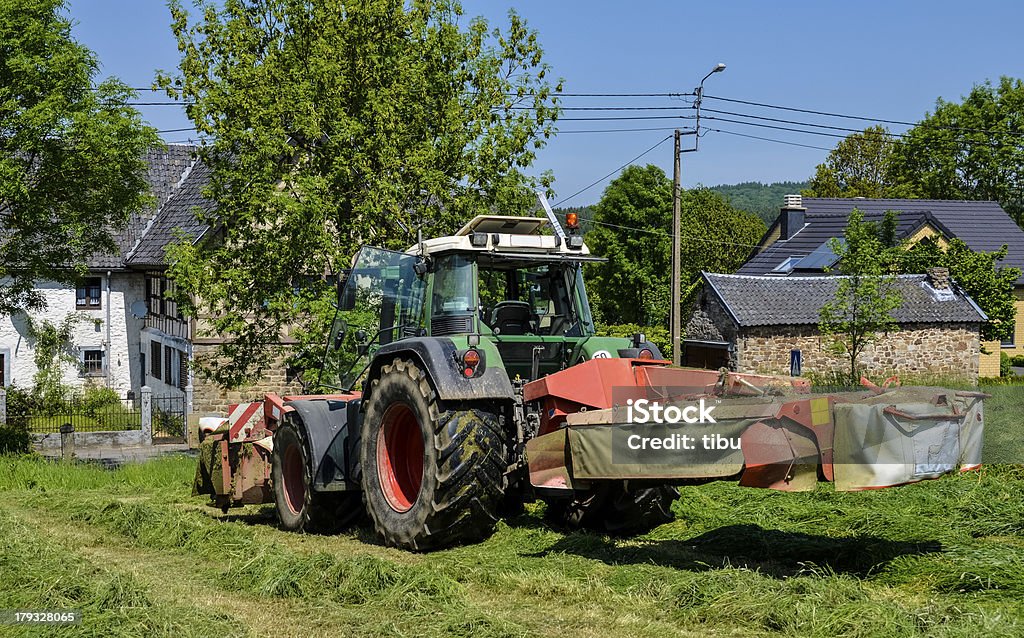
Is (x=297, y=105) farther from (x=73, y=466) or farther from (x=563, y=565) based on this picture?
(x=563, y=565)

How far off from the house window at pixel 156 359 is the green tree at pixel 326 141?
1768cm

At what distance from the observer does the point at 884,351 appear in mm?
36562

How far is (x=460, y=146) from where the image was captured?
19.5m

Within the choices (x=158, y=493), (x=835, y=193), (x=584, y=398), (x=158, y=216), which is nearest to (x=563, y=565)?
(x=584, y=398)

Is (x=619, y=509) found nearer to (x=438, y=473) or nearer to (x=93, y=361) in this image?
(x=438, y=473)

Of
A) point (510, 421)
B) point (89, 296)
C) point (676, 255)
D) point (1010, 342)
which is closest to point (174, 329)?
point (89, 296)

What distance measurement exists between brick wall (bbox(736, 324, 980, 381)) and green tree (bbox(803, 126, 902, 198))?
133ft

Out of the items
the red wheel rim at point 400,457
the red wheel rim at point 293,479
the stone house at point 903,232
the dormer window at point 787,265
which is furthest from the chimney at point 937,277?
the red wheel rim at point 400,457

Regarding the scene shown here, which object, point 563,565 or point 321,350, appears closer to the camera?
point 563,565

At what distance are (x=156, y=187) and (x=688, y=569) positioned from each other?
3630cm

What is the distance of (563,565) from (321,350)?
1148cm

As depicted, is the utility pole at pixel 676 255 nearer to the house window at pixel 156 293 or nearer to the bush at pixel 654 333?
the bush at pixel 654 333

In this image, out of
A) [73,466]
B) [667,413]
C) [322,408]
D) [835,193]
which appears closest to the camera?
[667,413]

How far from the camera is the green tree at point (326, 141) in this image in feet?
61.9
